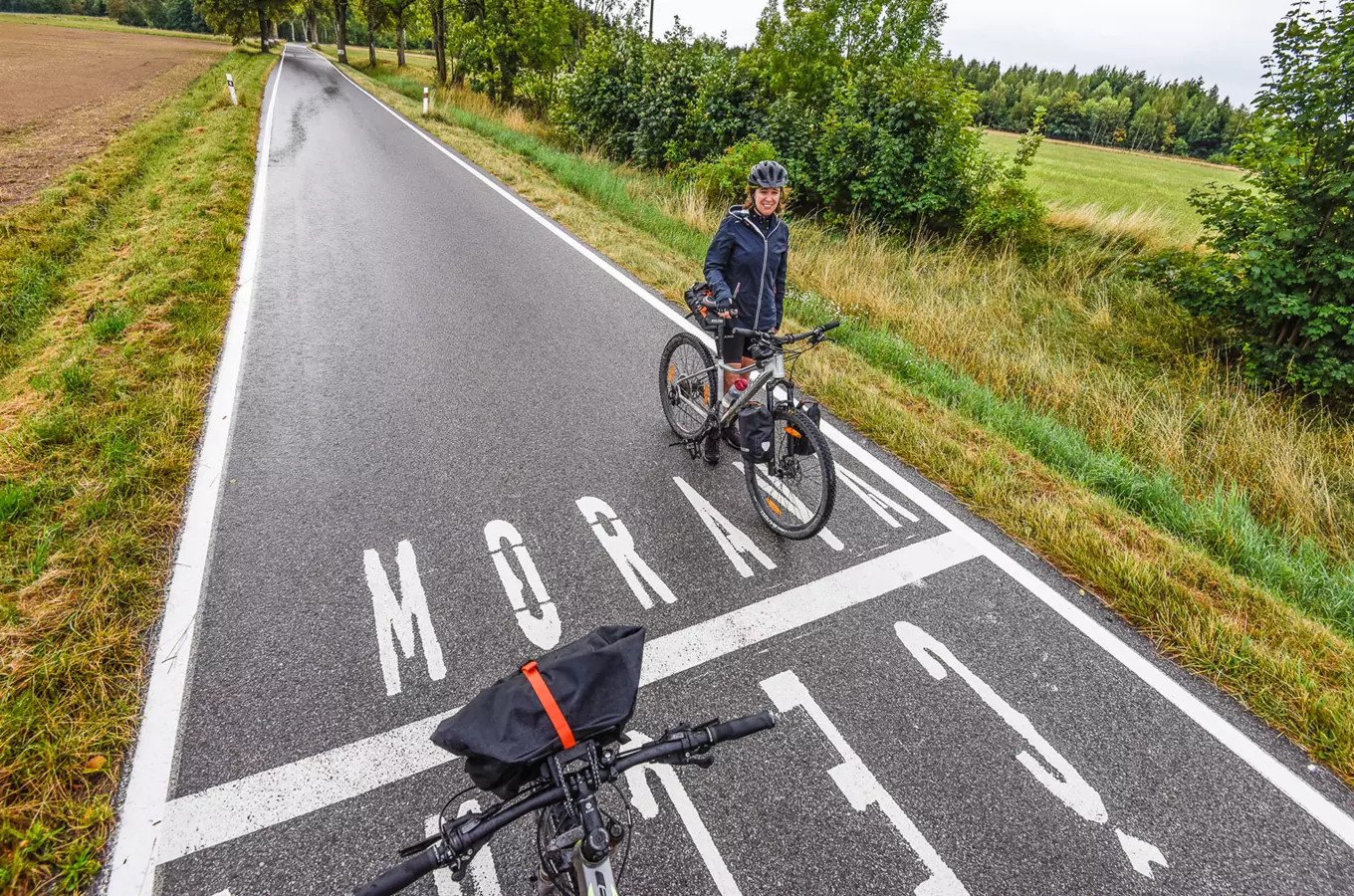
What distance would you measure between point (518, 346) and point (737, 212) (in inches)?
113

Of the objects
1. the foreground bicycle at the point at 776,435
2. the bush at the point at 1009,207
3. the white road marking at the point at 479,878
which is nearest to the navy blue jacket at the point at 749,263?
the foreground bicycle at the point at 776,435

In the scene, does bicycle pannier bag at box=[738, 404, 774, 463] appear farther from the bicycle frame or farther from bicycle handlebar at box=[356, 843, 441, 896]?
bicycle handlebar at box=[356, 843, 441, 896]

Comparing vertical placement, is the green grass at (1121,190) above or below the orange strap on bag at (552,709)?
above

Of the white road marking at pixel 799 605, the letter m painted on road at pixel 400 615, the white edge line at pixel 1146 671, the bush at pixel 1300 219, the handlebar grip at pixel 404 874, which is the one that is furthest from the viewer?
the bush at pixel 1300 219

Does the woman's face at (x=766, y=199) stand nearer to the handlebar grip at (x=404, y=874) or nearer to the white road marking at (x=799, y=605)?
the white road marking at (x=799, y=605)

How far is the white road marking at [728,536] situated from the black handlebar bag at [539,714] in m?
2.08

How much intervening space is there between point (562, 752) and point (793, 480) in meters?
2.63

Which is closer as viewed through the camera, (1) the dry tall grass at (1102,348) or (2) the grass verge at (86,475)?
(2) the grass verge at (86,475)

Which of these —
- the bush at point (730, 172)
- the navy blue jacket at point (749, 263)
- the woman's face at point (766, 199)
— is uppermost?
the bush at point (730, 172)

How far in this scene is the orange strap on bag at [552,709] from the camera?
1424mm

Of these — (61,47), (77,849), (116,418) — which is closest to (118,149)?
(116,418)

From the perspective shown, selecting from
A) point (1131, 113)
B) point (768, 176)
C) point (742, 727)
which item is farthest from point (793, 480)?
point (1131, 113)

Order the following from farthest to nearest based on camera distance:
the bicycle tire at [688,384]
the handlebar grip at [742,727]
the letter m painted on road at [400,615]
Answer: the bicycle tire at [688,384] < the letter m painted on road at [400,615] < the handlebar grip at [742,727]

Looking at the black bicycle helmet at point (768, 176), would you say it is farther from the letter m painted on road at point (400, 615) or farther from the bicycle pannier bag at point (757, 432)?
the letter m painted on road at point (400, 615)
